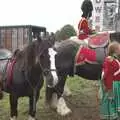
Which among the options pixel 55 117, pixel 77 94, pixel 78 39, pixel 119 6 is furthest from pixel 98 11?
pixel 55 117

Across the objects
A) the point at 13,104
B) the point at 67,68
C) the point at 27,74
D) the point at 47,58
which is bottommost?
the point at 13,104

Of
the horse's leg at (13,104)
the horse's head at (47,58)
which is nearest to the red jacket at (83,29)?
the horse's head at (47,58)

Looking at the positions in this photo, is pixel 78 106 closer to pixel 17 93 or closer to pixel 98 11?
pixel 17 93

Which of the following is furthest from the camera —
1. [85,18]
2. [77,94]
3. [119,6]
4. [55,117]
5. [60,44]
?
[119,6]

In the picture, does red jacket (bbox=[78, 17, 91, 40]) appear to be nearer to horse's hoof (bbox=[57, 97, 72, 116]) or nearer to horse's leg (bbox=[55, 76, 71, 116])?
horse's leg (bbox=[55, 76, 71, 116])

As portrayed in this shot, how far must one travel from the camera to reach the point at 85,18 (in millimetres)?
11828

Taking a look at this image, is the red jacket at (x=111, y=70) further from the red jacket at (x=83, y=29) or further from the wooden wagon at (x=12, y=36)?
the wooden wagon at (x=12, y=36)

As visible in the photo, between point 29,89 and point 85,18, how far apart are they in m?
3.73

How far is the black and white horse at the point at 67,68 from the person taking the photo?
10.6 m

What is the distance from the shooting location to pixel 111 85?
759 centimetres

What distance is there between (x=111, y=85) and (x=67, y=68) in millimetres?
3211

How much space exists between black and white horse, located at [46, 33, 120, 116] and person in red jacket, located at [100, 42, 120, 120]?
2.82 meters

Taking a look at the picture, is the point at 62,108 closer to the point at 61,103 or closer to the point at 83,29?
the point at 61,103

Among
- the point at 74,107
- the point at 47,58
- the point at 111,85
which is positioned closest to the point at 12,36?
the point at 74,107
